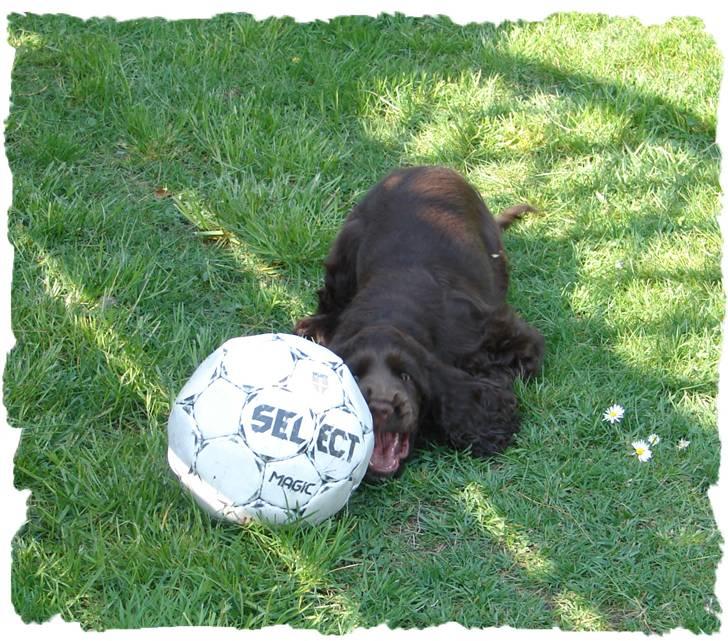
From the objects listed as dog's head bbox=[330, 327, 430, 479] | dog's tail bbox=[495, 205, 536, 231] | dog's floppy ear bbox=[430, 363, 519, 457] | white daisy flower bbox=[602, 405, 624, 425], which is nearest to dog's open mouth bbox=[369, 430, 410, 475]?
dog's head bbox=[330, 327, 430, 479]

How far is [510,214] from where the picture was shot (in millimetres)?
5539

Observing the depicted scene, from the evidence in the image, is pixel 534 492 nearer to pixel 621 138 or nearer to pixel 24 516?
pixel 24 516

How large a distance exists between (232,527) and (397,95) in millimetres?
3382

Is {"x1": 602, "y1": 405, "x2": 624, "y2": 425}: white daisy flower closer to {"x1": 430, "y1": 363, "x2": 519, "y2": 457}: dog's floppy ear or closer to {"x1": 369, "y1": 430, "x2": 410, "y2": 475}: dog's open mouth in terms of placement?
{"x1": 430, "y1": 363, "x2": 519, "y2": 457}: dog's floppy ear

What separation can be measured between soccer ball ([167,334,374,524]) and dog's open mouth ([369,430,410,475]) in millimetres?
345

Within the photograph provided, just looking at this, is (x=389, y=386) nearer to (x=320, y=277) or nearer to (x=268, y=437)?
(x=268, y=437)

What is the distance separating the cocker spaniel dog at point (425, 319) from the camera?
13.5ft

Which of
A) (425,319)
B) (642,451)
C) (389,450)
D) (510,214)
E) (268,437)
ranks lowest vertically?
(389,450)

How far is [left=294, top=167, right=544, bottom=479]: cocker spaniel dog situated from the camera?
13.5 feet

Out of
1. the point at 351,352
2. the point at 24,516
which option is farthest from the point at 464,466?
the point at 24,516

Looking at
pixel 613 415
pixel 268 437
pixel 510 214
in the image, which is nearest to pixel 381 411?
pixel 268 437

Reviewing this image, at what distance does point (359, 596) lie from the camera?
3473 mm

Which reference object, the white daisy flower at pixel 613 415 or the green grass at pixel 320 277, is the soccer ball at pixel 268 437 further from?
the white daisy flower at pixel 613 415

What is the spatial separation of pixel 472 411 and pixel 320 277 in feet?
4.29
